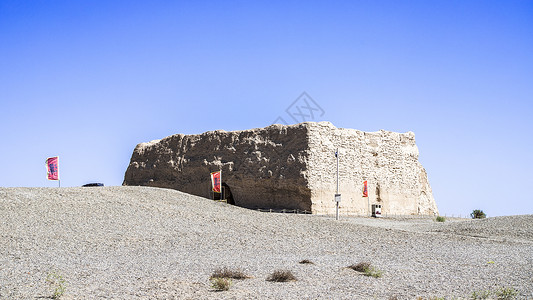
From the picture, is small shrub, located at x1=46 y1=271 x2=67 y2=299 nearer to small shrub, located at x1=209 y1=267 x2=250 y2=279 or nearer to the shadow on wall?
small shrub, located at x1=209 y1=267 x2=250 y2=279

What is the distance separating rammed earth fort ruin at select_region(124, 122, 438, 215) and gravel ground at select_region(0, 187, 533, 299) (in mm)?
11266

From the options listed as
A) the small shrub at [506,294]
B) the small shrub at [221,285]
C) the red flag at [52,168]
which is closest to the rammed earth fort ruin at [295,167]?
the red flag at [52,168]

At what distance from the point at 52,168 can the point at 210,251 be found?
1611 centimetres

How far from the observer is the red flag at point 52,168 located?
2659cm

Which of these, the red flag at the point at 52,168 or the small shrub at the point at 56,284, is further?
the red flag at the point at 52,168

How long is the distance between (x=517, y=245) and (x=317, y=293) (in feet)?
41.6

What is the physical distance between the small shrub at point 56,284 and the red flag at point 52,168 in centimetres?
1781

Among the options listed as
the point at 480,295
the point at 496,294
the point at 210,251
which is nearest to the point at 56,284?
the point at 210,251

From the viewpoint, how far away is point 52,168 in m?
26.8

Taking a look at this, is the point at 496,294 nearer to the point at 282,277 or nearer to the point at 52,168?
the point at 282,277

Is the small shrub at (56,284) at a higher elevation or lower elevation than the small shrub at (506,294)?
higher

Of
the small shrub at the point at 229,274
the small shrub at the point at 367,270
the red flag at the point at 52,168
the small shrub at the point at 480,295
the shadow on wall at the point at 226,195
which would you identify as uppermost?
the red flag at the point at 52,168

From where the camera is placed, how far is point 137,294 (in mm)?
8570

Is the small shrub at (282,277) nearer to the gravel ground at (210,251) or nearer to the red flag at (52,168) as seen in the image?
the gravel ground at (210,251)
